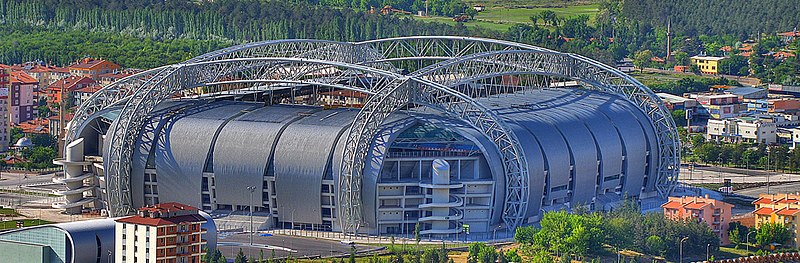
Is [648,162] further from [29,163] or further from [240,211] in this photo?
[29,163]

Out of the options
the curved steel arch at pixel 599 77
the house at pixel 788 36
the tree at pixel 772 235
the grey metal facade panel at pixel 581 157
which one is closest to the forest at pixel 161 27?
the house at pixel 788 36

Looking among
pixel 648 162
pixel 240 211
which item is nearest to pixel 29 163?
pixel 240 211

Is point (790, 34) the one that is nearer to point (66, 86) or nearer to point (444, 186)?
point (66, 86)

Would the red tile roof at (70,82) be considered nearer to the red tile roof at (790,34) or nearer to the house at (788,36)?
the house at (788,36)

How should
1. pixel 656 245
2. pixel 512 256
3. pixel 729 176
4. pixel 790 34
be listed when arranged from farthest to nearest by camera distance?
pixel 790 34
pixel 729 176
pixel 656 245
pixel 512 256

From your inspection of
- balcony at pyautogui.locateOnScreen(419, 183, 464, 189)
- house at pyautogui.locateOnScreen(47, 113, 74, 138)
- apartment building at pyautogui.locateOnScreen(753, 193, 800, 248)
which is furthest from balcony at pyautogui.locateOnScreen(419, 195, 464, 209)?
house at pyautogui.locateOnScreen(47, 113, 74, 138)

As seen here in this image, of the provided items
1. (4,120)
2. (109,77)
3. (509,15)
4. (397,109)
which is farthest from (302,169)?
(509,15)

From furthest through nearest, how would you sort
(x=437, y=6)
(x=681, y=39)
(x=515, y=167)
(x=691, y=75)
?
(x=437, y=6), (x=681, y=39), (x=691, y=75), (x=515, y=167)

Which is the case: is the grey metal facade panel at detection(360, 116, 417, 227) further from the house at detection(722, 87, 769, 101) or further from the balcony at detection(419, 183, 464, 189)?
the house at detection(722, 87, 769, 101)
